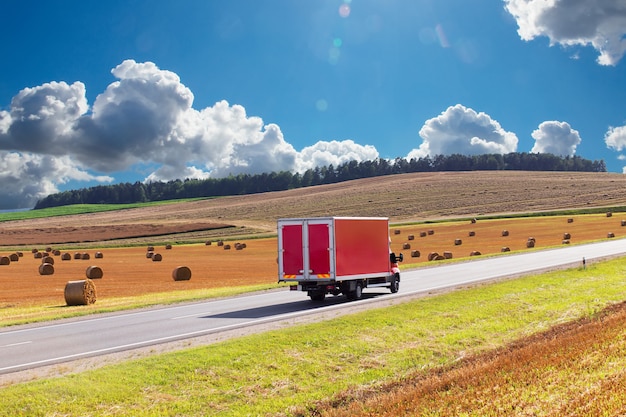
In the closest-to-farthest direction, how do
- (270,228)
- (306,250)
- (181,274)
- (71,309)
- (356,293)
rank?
1. (306,250)
2. (356,293)
3. (71,309)
4. (181,274)
5. (270,228)

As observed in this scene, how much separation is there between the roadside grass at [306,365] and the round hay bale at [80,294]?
1420 centimetres

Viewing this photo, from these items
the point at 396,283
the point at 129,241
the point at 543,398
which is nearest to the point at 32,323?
the point at 396,283

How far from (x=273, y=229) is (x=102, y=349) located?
10214 cm

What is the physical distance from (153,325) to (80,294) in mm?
10242

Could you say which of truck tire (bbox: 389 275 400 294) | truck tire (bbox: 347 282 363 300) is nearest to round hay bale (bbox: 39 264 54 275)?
truck tire (bbox: 389 275 400 294)

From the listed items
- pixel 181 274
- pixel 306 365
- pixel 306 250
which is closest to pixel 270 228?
pixel 181 274

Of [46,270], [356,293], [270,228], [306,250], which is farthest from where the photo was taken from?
[270,228]

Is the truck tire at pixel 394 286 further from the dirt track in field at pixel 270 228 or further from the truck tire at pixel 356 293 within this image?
the dirt track in field at pixel 270 228

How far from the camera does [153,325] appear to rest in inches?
810

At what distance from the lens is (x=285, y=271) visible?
2589 centimetres

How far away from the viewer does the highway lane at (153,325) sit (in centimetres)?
1644

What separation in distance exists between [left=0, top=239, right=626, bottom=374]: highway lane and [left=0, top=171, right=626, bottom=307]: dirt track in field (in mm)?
10637

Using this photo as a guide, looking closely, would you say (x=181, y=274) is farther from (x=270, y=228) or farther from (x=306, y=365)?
(x=270, y=228)

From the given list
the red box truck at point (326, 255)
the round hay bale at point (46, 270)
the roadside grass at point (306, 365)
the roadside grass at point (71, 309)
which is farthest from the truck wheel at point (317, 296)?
the round hay bale at point (46, 270)
